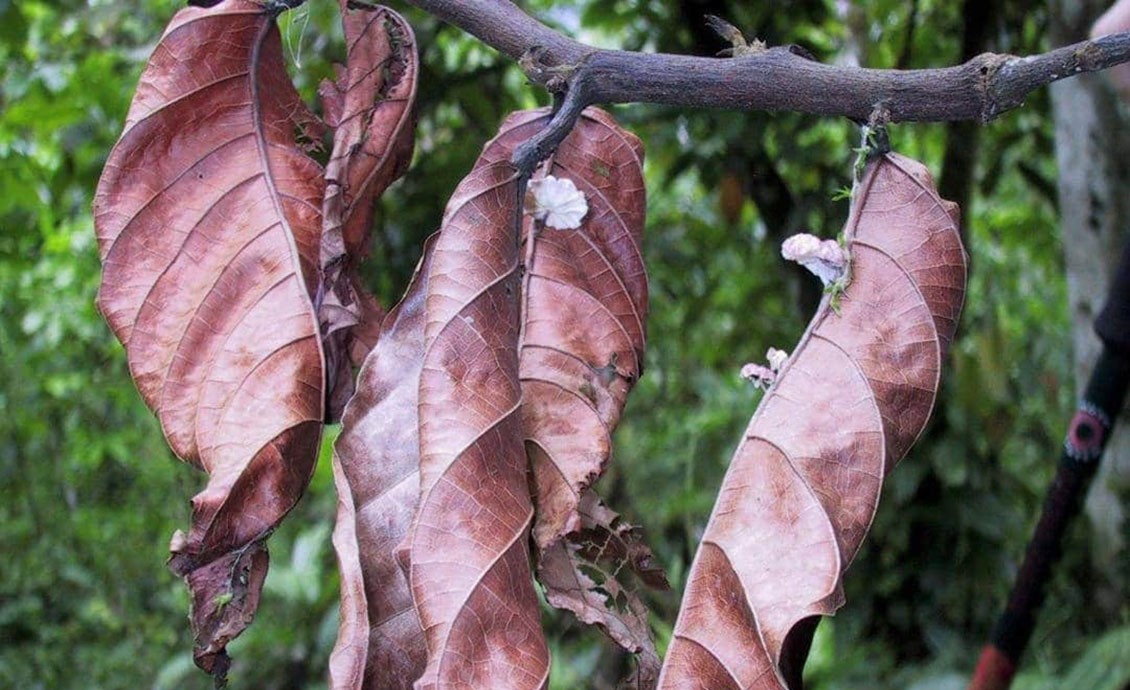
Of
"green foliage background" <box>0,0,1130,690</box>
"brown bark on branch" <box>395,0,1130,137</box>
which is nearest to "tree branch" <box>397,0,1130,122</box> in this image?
"brown bark on branch" <box>395,0,1130,137</box>

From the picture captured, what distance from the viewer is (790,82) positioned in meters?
0.47

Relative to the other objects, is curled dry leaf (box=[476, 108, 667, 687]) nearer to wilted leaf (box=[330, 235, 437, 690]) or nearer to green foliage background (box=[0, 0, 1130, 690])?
wilted leaf (box=[330, 235, 437, 690])

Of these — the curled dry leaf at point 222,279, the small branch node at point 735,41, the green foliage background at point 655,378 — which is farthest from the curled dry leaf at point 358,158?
the green foliage background at point 655,378

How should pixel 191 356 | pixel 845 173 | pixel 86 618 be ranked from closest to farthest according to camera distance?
pixel 191 356 → pixel 845 173 → pixel 86 618

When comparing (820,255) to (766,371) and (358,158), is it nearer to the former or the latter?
(766,371)

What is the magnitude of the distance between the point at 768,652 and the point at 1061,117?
1783 millimetres

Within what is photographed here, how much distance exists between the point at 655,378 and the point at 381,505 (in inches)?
111

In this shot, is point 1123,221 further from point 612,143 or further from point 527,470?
point 527,470

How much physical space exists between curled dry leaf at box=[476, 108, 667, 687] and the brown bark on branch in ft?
0.28

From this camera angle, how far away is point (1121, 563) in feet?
6.43

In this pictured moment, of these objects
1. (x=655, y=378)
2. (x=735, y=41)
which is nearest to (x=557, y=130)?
(x=735, y=41)

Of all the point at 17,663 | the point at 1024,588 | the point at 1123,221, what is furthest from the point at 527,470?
the point at 17,663

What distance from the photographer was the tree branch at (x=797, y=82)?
1.49 ft

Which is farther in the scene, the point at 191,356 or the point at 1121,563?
the point at 1121,563
